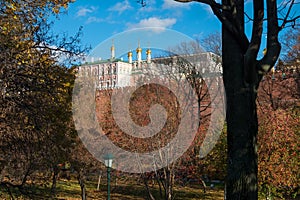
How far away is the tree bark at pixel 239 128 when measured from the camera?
10.3 feet

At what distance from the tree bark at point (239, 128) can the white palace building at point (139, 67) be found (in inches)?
351

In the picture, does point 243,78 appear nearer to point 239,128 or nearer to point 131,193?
point 239,128

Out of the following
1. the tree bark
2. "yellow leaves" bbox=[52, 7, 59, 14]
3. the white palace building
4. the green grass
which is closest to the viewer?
the tree bark

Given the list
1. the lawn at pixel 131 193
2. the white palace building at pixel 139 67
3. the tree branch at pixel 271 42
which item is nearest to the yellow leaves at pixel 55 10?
the tree branch at pixel 271 42

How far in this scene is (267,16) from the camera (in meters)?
3.33

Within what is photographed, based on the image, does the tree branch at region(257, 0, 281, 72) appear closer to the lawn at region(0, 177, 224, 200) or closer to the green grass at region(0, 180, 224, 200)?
the lawn at region(0, 177, 224, 200)

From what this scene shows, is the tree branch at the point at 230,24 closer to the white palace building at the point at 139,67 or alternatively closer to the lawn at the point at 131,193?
the white palace building at the point at 139,67

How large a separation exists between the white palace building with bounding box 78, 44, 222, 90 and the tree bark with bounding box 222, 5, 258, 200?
351 inches

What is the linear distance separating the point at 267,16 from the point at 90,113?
1130 cm

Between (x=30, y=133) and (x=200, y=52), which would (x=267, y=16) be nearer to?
(x=30, y=133)

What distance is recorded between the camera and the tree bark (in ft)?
10.3

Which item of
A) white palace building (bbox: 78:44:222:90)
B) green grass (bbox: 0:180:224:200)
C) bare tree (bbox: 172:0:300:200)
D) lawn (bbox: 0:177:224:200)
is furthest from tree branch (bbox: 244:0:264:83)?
green grass (bbox: 0:180:224:200)

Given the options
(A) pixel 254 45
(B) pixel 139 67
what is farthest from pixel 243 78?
(B) pixel 139 67

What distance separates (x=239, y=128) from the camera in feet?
10.5
